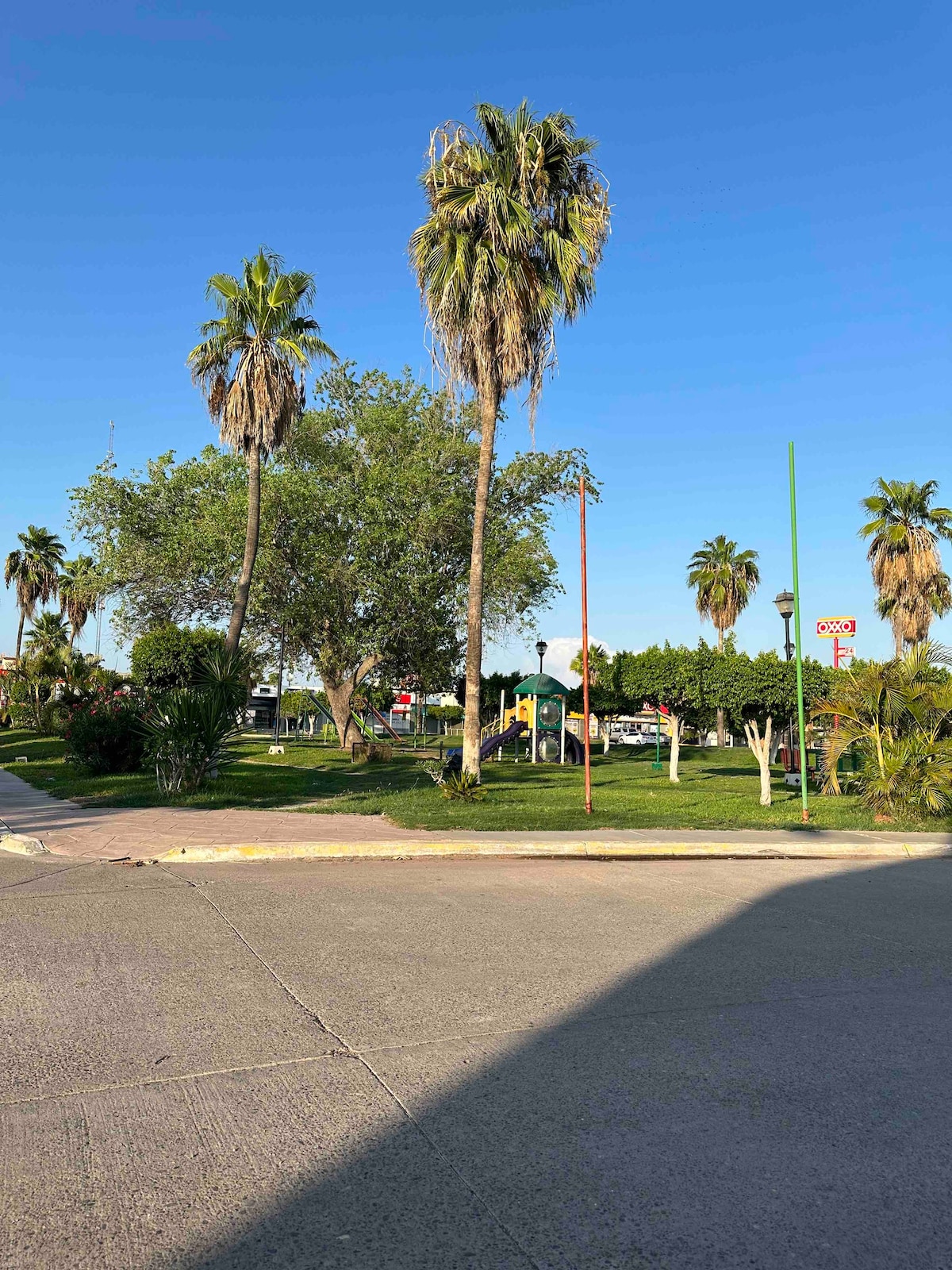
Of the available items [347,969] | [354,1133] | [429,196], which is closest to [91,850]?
[347,969]

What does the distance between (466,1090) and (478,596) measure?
1504 centimetres

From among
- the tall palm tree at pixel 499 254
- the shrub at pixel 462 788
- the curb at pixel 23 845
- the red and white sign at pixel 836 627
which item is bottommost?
the curb at pixel 23 845

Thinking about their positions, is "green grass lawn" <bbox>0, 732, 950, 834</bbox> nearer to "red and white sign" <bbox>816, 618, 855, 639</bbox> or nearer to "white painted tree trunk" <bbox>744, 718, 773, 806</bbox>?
"white painted tree trunk" <bbox>744, 718, 773, 806</bbox>

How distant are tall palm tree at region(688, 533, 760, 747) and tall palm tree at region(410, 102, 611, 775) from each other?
3936cm

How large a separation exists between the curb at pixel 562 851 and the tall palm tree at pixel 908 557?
89.6 ft

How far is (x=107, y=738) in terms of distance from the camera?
21203mm

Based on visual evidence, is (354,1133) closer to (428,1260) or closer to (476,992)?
(428,1260)

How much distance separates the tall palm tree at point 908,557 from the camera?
38.1 meters

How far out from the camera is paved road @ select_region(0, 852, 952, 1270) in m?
2.99

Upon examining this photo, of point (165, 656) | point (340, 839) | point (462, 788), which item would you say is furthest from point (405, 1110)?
point (165, 656)

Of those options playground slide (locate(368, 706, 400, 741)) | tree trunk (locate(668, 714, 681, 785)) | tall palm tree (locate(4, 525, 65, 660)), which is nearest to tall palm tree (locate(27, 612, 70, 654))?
tall palm tree (locate(4, 525, 65, 660))

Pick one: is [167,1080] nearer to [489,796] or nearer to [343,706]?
[489,796]

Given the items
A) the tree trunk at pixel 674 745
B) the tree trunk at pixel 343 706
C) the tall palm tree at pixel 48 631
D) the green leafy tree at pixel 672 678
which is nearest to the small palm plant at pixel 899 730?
the green leafy tree at pixel 672 678

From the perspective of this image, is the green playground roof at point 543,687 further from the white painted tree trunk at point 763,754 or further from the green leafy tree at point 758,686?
the white painted tree trunk at point 763,754
